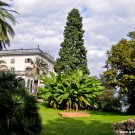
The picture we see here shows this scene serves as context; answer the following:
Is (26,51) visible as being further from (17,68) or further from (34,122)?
(34,122)

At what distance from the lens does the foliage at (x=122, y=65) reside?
28.1 meters

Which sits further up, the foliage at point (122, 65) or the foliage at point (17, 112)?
the foliage at point (122, 65)

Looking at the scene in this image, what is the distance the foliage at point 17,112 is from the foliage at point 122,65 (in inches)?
561

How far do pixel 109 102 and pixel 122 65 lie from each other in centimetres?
1177

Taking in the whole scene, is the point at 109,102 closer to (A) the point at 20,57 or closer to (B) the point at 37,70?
(B) the point at 37,70

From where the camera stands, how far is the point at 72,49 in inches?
2234

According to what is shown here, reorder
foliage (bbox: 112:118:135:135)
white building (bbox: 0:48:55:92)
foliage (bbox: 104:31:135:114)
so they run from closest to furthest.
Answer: foliage (bbox: 112:118:135:135), foliage (bbox: 104:31:135:114), white building (bbox: 0:48:55:92)

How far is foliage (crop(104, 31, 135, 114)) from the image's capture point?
28.1 meters

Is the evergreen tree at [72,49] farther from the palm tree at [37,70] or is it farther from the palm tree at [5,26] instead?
the palm tree at [5,26]

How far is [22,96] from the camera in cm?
1429

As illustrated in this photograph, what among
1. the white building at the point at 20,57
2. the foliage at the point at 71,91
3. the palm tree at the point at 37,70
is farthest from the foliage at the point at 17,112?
the white building at the point at 20,57

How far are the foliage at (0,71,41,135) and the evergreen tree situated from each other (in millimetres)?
40113

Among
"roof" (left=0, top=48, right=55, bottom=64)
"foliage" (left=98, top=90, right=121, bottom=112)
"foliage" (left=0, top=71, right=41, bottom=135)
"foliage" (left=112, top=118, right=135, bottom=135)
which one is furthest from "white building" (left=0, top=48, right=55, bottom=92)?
"foliage" (left=112, top=118, right=135, bottom=135)

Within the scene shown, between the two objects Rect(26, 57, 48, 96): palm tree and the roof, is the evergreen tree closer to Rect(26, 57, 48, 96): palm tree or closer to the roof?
Rect(26, 57, 48, 96): palm tree
